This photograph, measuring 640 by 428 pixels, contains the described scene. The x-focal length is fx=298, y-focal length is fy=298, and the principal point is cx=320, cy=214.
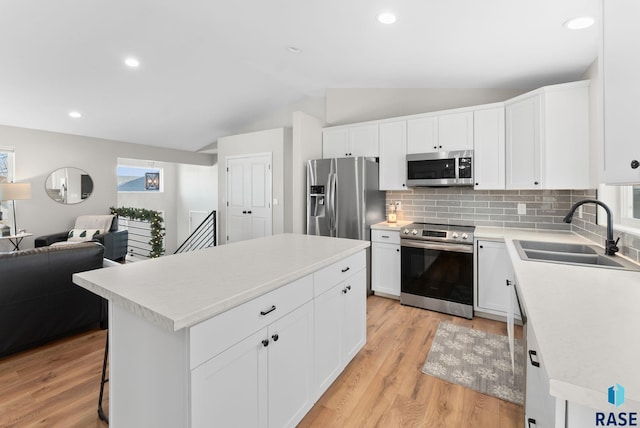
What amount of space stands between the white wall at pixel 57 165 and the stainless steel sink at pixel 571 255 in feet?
22.9

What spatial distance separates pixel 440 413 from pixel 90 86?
5.55m

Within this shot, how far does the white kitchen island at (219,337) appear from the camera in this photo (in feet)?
3.56

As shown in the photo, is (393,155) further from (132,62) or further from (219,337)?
(132,62)

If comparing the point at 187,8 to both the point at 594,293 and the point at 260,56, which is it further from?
the point at 594,293

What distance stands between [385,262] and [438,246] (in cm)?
73

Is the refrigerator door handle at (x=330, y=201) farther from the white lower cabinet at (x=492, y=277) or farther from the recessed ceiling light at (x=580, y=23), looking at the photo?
the recessed ceiling light at (x=580, y=23)

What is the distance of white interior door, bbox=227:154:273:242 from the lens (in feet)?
16.7

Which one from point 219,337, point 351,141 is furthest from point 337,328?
point 351,141

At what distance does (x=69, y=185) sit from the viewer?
5633 mm

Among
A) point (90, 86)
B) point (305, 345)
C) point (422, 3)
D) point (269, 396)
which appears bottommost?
point (269, 396)

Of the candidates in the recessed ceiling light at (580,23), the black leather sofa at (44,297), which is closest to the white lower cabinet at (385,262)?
the recessed ceiling light at (580,23)

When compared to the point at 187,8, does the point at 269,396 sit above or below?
below

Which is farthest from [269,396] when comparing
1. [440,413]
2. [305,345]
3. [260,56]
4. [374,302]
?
[260,56]

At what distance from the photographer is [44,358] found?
2.42 m
